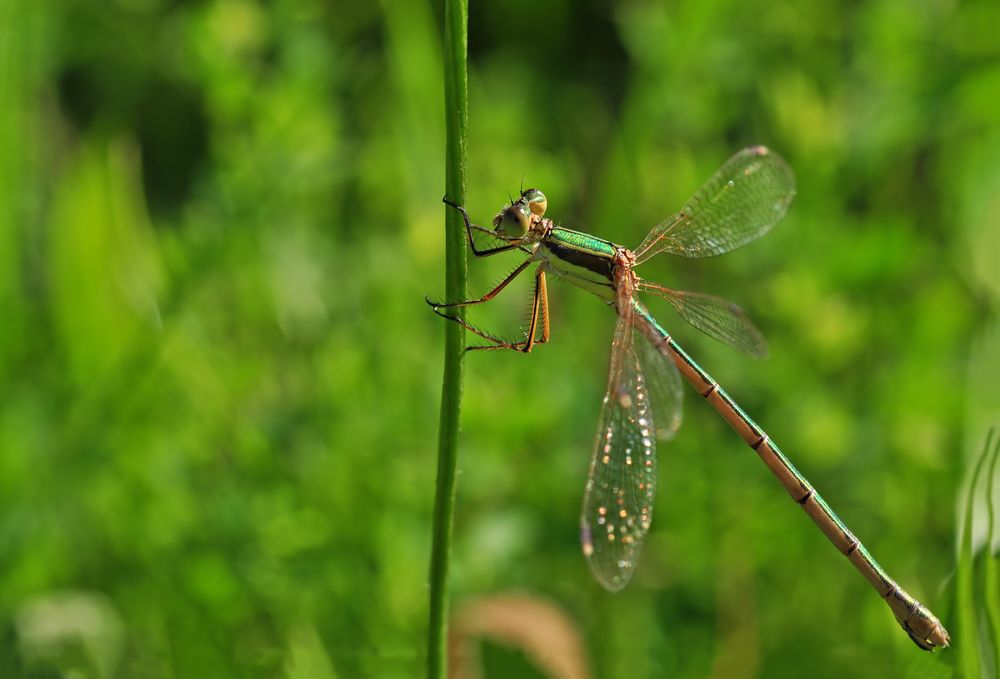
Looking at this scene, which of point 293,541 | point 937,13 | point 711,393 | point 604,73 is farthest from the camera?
point 604,73

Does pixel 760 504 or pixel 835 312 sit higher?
pixel 835 312

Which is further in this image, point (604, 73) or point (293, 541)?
point (604, 73)


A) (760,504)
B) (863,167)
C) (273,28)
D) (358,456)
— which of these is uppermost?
(273,28)

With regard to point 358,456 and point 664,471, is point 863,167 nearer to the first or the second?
point 664,471

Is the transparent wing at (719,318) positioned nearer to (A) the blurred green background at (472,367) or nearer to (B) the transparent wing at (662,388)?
(B) the transparent wing at (662,388)

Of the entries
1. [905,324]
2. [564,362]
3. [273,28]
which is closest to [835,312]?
[905,324]

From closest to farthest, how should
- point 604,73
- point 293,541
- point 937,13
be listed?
point 293,541 → point 937,13 → point 604,73

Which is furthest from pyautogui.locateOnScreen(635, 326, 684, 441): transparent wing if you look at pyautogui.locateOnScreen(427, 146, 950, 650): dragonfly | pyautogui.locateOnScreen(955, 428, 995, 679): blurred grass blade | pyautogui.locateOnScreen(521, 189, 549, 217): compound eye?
pyautogui.locateOnScreen(955, 428, 995, 679): blurred grass blade
